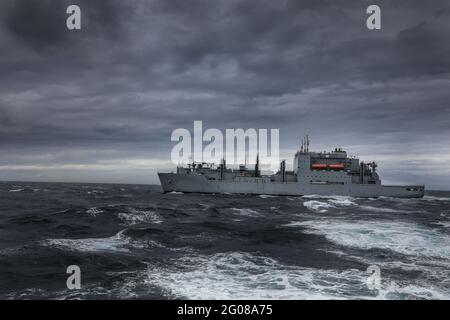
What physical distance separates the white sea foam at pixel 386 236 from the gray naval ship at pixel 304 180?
1719 inches

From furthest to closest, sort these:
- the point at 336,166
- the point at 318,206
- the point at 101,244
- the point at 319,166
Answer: the point at 336,166, the point at 319,166, the point at 318,206, the point at 101,244

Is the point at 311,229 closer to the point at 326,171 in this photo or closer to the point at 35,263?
the point at 35,263

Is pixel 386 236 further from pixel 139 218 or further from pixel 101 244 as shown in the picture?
pixel 139 218

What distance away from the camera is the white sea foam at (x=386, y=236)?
745 inches

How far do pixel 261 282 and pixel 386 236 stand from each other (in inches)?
544

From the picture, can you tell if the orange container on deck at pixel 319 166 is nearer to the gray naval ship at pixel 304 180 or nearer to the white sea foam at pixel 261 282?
the gray naval ship at pixel 304 180

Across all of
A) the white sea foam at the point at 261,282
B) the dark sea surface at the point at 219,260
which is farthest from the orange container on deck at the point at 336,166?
the white sea foam at the point at 261,282

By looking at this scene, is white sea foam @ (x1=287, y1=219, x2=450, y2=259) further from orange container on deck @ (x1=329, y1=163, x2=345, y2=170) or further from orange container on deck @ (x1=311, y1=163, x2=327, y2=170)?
orange container on deck @ (x1=329, y1=163, x2=345, y2=170)

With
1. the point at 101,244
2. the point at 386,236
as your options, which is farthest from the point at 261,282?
the point at 386,236

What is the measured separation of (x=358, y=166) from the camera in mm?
80500

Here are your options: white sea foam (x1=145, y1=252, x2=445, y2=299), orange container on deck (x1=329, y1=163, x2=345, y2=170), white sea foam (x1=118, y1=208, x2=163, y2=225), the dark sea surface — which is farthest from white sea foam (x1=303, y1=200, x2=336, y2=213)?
white sea foam (x1=145, y1=252, x2=445, y2=299)

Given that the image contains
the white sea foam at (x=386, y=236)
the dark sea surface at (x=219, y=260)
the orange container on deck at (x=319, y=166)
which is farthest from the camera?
the orange container on deck at (x=319, y=166)

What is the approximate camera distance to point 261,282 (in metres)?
12.4

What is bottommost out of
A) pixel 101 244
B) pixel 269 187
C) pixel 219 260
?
pixel 219 260
